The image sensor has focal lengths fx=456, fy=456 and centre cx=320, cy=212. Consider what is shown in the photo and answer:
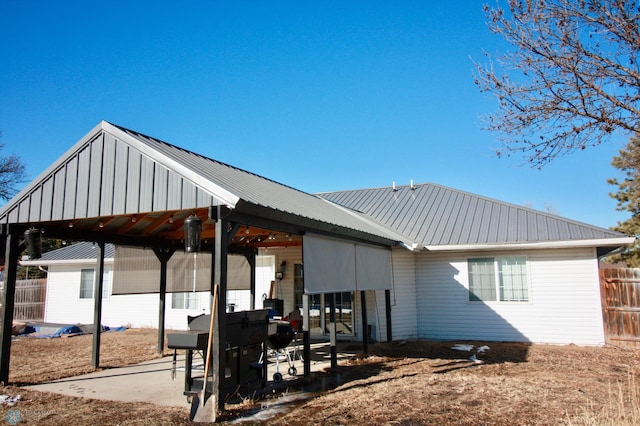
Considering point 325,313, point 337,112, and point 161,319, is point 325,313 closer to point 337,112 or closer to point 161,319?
point 161,319

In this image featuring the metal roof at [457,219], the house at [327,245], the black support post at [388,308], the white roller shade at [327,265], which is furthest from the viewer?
the metal roof at [457,219]

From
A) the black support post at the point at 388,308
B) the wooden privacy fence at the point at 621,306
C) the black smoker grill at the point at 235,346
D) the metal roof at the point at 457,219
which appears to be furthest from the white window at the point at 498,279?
the black smoker grill at the point at 235,346

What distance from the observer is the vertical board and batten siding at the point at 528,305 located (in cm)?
1130

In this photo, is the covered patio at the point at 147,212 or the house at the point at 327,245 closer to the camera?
the covered patio at the point at 147,212

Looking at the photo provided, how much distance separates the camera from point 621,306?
1140cm

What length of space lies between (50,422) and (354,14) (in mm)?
8397

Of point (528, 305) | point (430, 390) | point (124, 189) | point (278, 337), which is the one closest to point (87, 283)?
point (124, 189)

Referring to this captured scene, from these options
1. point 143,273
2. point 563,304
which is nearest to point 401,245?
point 563,304

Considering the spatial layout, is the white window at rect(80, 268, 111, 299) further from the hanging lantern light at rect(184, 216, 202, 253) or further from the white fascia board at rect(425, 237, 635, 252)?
the hanging lantern light at rect(184, 216, 202, 253)

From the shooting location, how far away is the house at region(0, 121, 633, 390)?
679 centimetres

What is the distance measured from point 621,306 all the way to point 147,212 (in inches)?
447

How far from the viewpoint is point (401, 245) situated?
1191 cm

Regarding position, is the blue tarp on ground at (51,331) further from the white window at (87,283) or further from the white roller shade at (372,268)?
the white roller shade at (372,268)

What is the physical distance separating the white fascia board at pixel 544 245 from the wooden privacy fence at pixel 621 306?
46.8 inches
